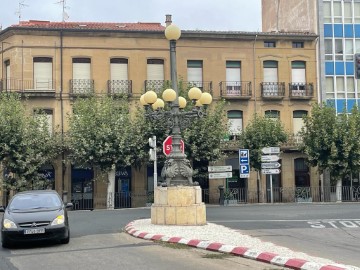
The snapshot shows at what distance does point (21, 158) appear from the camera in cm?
3319

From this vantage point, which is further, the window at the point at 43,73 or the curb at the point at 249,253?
the window at the point at 43,73

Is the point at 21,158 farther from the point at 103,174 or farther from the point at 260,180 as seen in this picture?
the point at 260,180

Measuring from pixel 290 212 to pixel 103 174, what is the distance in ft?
49.7

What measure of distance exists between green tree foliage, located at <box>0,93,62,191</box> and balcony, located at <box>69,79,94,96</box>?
339 cm

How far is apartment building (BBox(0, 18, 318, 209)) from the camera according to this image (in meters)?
37.2

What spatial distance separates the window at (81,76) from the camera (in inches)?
1473

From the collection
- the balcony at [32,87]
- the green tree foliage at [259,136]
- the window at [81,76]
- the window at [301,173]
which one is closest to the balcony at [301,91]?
the green tree foliage at [259,136]

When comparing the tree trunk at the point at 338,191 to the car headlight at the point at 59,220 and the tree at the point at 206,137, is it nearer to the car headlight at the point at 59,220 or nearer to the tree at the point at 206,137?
the tree at the point at 206,137

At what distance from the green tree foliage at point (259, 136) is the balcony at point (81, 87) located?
10825 mm

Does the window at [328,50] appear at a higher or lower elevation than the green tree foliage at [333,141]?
higher

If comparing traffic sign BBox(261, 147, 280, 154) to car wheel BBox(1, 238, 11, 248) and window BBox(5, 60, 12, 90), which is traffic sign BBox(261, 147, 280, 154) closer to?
window BBox(5, 60, 12, 90)

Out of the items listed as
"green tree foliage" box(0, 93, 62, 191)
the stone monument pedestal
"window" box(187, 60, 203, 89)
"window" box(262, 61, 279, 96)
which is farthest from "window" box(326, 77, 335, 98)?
the stone monument pedestal

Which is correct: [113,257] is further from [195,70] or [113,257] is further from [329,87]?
[329,87]

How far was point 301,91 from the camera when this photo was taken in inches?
1588
